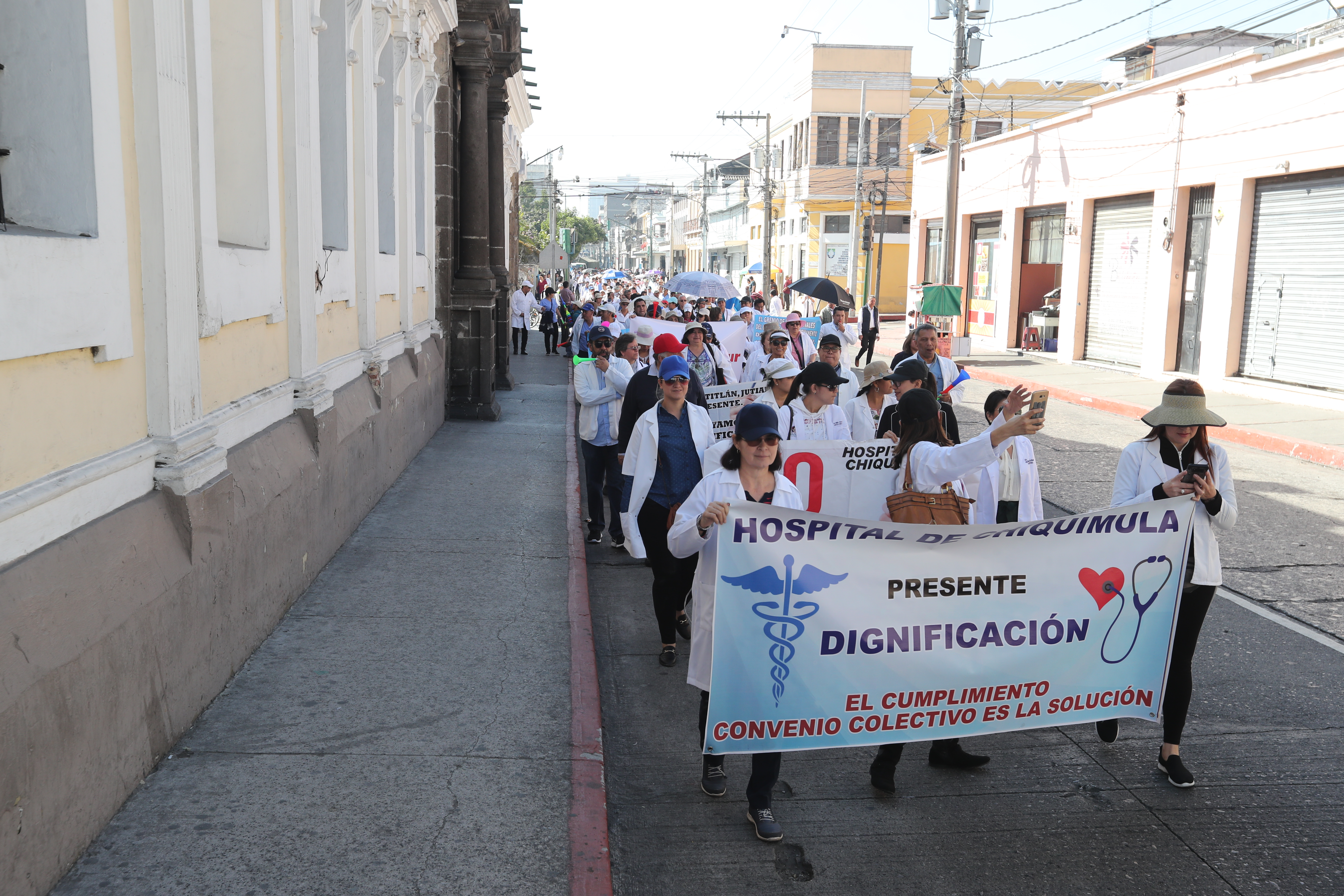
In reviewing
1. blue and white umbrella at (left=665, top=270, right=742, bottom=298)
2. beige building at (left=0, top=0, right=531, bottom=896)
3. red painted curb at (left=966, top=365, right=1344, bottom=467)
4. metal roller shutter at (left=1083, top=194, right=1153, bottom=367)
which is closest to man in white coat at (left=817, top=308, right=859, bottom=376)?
blue and white umbrella at (left=665, top=270, right=742, bottom=298)

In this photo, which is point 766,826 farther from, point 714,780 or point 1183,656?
point 1183,656

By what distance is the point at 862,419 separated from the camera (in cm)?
813

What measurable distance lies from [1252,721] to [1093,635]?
1.61m

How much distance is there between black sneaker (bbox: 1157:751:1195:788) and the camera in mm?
5094

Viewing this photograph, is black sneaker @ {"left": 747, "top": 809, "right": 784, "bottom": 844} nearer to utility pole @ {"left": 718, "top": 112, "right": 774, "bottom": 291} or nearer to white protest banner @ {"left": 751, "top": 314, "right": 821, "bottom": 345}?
white protest banner @ {"left": 751, "top": 314, "right": 821, "bottom": 345}

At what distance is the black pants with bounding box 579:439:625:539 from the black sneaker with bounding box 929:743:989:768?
14.8ft

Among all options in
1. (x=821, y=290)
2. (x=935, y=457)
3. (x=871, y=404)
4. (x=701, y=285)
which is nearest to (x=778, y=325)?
(x=871, y=404)

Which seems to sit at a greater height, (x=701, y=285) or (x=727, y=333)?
(x=701, y=285)

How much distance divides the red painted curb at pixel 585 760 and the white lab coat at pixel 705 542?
64cm

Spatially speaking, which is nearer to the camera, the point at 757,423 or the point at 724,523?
the point at 724,523

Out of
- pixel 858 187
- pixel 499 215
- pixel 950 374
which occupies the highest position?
pixel 858 187

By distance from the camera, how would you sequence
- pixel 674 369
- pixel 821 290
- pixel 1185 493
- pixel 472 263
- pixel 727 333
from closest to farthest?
pixel 1185 493 < pixel 674 369 < pixel 727 333 < pixel 472 263 < pixel 821 290

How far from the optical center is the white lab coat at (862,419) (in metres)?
8.08

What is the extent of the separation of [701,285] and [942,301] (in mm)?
10114
